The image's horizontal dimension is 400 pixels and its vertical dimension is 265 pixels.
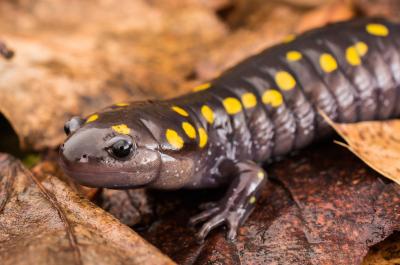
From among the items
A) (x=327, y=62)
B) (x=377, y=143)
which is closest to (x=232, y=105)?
(x=327, y=62)

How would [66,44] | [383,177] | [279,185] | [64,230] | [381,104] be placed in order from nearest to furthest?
[64,230] → [383,177] → [279,185] → [381,104] → [66,44]

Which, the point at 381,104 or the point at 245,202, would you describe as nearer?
the point at 245,202

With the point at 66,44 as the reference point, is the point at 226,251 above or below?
below

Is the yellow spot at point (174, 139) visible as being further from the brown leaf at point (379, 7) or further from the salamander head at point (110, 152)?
the brown leaf at point (379, 7)

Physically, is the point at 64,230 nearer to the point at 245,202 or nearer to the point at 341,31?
the point at 245,202

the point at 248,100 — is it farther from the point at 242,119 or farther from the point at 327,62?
the point at 327,62

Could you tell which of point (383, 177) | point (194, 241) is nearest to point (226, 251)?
point (194, 241)

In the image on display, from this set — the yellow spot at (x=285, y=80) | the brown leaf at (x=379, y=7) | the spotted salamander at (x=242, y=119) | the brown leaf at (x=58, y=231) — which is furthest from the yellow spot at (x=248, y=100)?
the brown leaf at (x=379, y=7)
